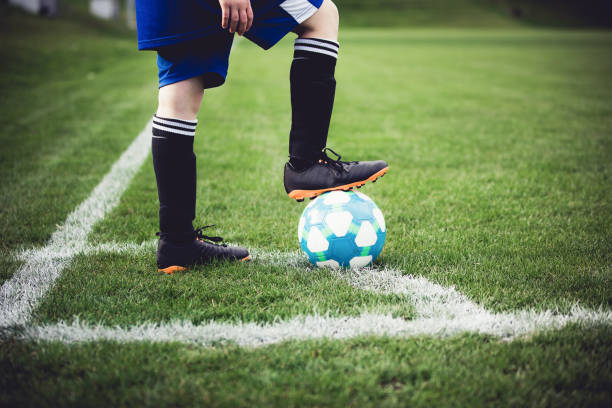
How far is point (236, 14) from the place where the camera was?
6.47 ft

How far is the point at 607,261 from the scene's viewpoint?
8.16 feet

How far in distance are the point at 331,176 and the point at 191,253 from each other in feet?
2.69

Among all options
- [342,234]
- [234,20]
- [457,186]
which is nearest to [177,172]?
[234,20]

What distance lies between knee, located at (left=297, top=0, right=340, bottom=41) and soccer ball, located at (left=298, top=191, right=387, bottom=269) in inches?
32.6

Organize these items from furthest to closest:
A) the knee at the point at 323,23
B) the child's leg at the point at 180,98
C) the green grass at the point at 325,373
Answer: the knee at the point at 323,23, the child's leg at the point at 180,98, the green grass at the point at 325,373

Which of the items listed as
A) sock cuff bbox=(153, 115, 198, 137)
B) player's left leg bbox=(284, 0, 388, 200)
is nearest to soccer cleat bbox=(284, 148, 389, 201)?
player's left leg bbox=(284, 0, 388, 200)

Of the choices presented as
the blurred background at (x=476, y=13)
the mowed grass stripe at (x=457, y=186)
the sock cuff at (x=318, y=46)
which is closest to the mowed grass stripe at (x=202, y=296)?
the mowed grass stripe at (x=457, y=186)

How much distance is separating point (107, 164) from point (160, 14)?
2.65 meters

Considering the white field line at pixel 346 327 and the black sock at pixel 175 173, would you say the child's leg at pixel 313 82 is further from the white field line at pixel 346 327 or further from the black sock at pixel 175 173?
the white field line at pixel 346 327

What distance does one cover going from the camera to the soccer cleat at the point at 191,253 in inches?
92.3

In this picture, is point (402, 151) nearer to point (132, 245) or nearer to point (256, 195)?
point (256, 195)

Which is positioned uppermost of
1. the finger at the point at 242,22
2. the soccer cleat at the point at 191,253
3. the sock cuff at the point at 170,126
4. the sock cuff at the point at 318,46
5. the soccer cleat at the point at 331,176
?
the finger at the point at 242,22

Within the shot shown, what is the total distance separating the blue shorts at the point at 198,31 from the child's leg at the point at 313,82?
0.36 ft

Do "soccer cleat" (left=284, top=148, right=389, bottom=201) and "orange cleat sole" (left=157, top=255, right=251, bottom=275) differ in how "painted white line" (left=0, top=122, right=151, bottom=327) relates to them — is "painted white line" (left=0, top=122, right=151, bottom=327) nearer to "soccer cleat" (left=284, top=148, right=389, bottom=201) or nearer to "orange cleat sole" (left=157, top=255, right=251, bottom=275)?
"orange cleat sole" (left=157, top=255, right=251, bottom=275)
